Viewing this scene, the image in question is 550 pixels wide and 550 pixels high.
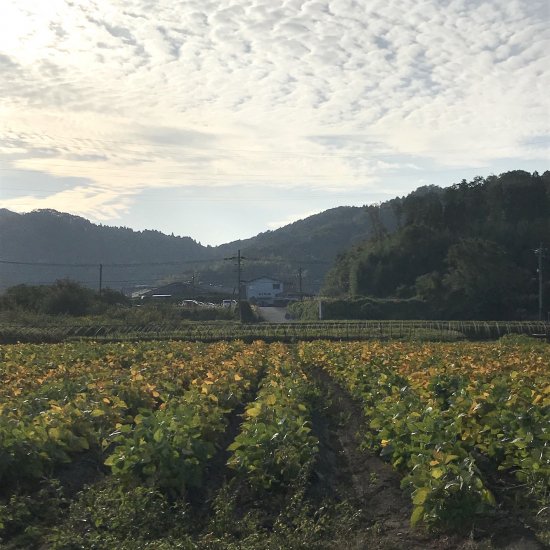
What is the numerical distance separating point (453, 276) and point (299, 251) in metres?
92.5

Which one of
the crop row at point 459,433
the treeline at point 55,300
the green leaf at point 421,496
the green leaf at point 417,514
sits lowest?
the green leaf at point 417,514

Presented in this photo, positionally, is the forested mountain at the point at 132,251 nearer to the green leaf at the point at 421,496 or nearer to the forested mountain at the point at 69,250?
the forested mountain at the point at 69,250

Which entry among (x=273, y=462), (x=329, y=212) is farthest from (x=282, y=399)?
(x=329, y=212)

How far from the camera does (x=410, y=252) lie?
7769cm

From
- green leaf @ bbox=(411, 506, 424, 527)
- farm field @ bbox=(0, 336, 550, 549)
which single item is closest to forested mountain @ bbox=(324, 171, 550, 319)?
farm field @ bbox=(0, 336, 550, 549)

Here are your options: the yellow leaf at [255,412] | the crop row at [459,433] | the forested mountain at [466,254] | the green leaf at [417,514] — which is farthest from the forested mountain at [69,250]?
the green leaf at [417,514]

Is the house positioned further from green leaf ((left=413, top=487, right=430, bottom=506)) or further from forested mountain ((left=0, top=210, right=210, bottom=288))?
green leaf ((left=413, top=487, right=430, bottom=506))

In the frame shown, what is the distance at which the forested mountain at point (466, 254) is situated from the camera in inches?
2621

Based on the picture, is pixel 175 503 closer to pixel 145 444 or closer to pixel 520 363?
pixel 145 444

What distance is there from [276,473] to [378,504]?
1226mm

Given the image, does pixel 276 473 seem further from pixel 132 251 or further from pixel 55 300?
pixel 132 251

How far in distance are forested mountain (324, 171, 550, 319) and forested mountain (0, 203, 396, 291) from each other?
171 feet

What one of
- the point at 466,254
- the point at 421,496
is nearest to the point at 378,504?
the point at 421,496

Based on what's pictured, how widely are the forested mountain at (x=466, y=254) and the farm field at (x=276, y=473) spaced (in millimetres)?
56399
